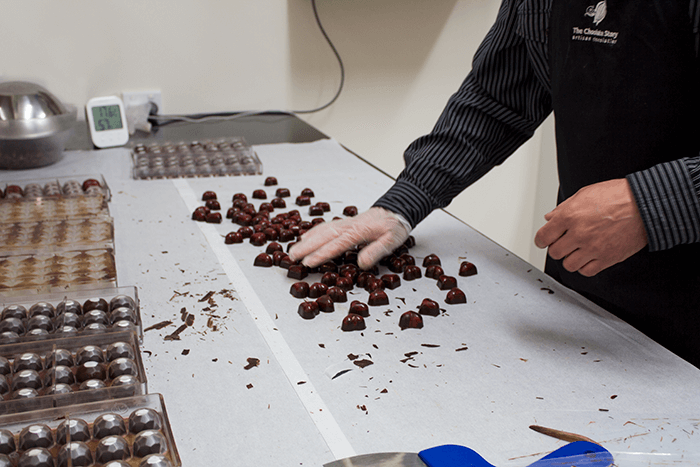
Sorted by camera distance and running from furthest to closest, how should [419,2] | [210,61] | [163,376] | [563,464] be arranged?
[419,2], [210,61], [163,376], [563,464]

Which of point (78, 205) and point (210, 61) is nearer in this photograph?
point (78, 205)

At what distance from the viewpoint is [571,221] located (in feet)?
3.33

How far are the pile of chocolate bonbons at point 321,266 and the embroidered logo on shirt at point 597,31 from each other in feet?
1.69

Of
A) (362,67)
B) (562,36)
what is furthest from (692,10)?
(362,67)

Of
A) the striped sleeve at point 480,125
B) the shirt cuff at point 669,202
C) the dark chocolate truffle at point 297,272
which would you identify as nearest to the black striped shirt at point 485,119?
the striped sleeve at point 480,125

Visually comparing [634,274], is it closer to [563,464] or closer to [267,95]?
[563,464]

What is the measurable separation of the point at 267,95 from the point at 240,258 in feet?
5.11

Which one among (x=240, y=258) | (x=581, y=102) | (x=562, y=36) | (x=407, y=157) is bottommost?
(x=240, y=258)

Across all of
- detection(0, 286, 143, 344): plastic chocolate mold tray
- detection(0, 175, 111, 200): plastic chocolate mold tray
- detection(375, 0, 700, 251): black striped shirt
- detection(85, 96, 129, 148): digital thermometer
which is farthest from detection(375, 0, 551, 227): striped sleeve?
detection(85, 96, 129, 148): digital thermometer

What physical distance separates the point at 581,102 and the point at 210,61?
1.84 metres

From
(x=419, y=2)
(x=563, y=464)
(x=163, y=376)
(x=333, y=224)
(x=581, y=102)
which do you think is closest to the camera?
(x=563, y=464)

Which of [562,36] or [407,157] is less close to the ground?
[562,36]

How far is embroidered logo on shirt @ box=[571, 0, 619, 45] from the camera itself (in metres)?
1.15

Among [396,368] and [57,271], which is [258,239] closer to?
[57,271]
